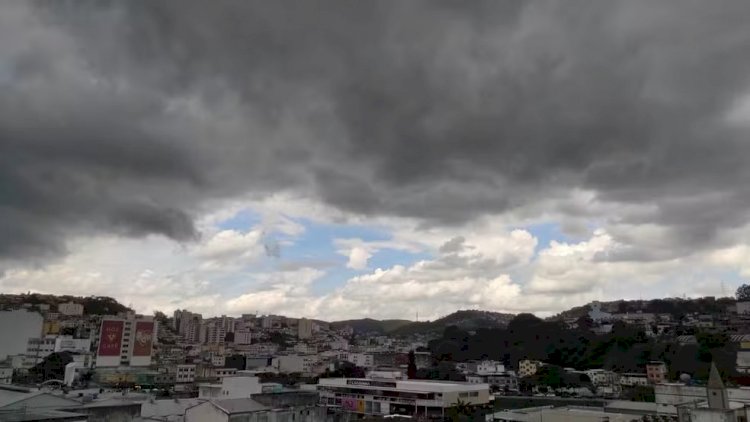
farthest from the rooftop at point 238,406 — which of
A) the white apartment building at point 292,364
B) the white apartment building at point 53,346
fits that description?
the white apartment building at point 53,346

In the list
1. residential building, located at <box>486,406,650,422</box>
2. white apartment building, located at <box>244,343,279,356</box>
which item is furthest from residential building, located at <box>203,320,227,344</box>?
residential building, located at <box>486,406,650,422</box>

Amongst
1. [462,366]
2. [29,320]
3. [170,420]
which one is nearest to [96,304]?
[29,320]

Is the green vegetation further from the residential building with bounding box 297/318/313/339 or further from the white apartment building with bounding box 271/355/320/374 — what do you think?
the residential building with bounding box 297/318/313/339

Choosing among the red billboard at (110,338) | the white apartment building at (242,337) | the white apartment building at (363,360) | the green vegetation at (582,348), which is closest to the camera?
the green vegetation at (582,348)

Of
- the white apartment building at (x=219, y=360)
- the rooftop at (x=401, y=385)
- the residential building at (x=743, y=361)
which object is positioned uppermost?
the residential building at (x=743, y=361)

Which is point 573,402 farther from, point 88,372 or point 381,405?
point 88,372

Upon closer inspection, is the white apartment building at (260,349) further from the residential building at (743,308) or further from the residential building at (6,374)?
the residential building at (743,308)
